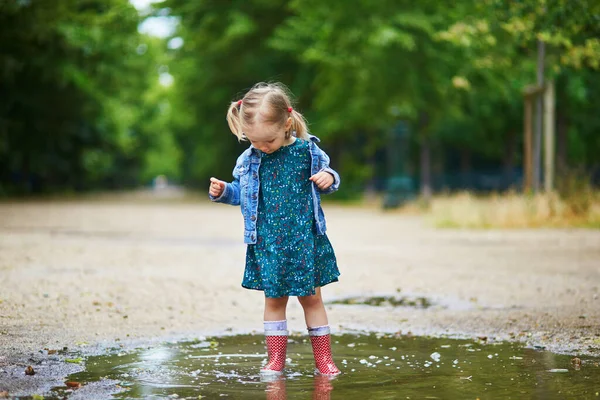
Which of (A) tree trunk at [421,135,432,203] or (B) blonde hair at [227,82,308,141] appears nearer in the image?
(B) blonde hair at [227,82,308,141]

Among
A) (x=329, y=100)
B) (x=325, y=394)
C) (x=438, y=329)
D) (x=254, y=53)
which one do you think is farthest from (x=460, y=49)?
(x=325, y=394)

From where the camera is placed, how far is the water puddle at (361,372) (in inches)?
178

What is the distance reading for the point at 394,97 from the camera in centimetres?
2988

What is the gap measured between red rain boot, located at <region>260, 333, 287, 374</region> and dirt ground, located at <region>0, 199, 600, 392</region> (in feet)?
4.54

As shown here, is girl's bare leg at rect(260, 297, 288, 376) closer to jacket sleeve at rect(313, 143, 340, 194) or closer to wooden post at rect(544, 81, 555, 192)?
jacket sleeve at rect(313, 143, 340, 194)

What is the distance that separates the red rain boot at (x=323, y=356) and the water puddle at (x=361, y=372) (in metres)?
0.07

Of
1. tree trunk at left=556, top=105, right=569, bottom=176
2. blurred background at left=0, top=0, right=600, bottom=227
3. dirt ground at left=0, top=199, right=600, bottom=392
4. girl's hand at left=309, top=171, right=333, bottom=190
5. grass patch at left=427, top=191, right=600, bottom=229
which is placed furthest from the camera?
tree trunk at left=556, top=105, right=569, bottom=176

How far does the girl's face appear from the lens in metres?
5.13

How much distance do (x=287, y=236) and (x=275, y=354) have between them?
25.3 inches

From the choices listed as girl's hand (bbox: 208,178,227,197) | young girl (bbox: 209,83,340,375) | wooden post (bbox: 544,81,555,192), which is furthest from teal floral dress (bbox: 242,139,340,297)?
wooden post (bbox: 544,81,555,192)

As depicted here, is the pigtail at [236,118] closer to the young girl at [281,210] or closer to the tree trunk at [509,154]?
the young girl at [281,210]

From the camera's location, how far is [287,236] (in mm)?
5195

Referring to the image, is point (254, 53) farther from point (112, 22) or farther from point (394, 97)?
point (394, 97)

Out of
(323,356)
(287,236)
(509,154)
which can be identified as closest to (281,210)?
(287,236)
